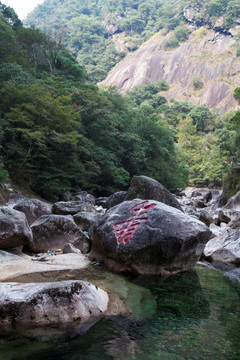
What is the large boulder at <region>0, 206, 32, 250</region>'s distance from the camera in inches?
208

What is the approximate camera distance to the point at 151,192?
9.71m

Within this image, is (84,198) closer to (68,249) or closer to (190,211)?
(190,211)

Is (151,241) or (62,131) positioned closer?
(151,241)

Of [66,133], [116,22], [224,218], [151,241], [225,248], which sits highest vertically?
[116,22]

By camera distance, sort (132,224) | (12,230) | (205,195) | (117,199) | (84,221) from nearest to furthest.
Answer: (12,230) → (132,224) → (84,221) → (117,199) → (205,195)

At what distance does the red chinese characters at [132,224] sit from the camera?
17.6ft

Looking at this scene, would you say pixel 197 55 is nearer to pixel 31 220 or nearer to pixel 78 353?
pixel 31 220

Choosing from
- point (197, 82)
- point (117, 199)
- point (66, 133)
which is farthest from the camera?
point (197, 82)

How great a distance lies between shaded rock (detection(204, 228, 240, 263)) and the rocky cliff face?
59.8 metres

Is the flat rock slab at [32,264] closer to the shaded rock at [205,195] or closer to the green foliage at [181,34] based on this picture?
the shaded rock at [205,195]

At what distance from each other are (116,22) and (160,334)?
111 m

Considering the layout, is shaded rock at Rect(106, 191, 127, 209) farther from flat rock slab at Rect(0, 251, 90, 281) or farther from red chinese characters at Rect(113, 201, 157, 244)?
flat rock slab at Rect(0, 251, 90, 281)

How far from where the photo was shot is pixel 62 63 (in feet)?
96.1

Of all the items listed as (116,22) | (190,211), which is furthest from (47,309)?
(116,22)
